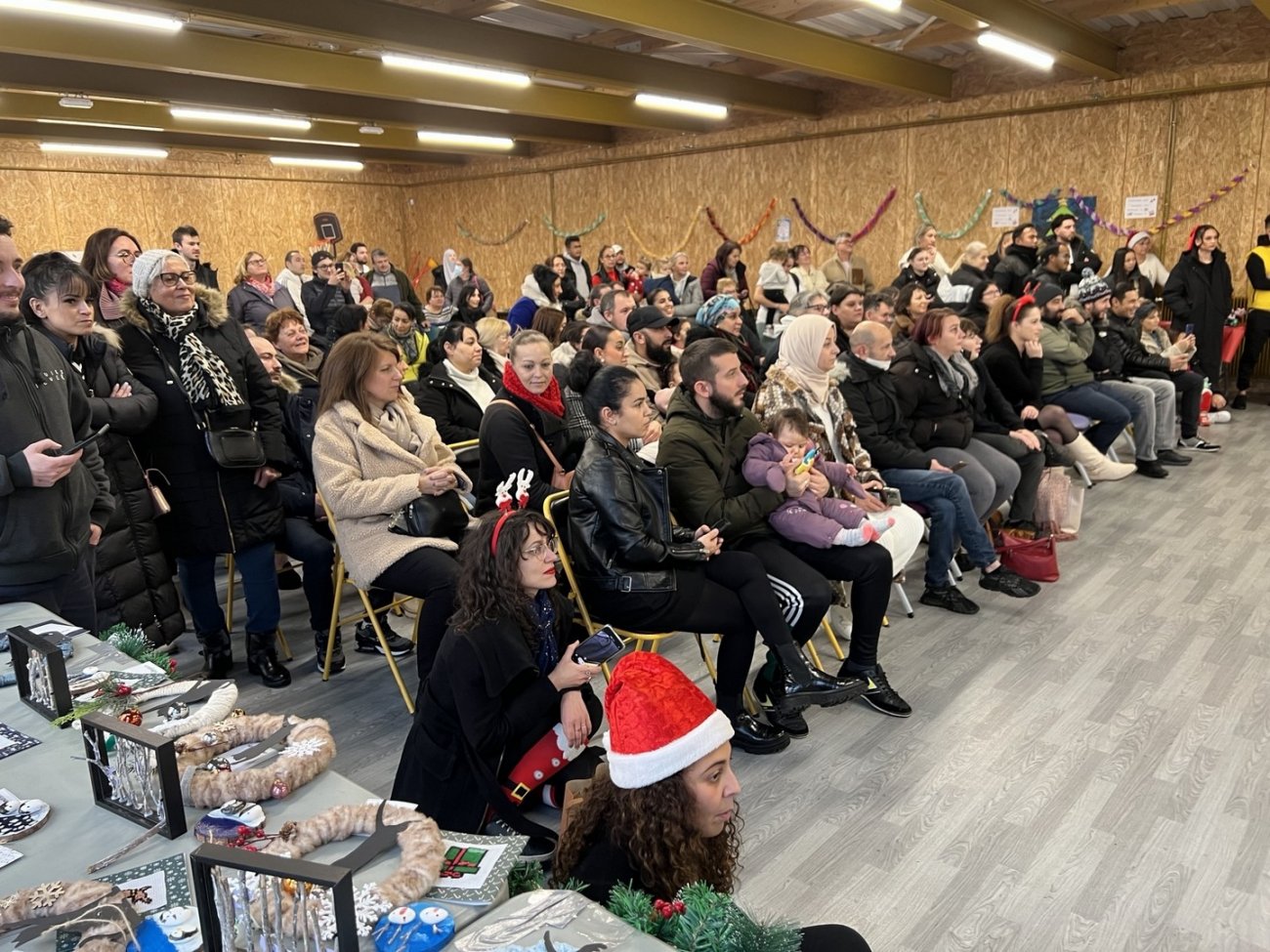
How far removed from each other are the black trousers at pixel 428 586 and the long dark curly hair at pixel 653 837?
1437 millimetres

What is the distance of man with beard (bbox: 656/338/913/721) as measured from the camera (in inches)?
121

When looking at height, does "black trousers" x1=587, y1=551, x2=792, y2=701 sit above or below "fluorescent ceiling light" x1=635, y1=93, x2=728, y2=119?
below

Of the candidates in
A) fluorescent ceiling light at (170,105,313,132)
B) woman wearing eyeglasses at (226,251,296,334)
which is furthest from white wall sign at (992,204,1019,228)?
fluorescent ceiling light at (170,105,313,132)

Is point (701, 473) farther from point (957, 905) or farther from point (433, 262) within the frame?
point (433, 262)

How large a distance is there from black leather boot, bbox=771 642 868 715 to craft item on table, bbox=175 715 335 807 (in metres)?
1.65

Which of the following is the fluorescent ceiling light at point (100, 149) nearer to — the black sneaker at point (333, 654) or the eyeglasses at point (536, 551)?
the black sneaker at point (333, 654)

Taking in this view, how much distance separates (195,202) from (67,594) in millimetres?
13714

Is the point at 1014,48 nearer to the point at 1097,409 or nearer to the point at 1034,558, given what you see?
the point at 1097,409

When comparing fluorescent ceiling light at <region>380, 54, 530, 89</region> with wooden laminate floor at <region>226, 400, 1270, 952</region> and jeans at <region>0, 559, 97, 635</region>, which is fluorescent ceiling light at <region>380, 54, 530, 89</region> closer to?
wooden laminate floor at <region>226, 400, 1270, 952</region>

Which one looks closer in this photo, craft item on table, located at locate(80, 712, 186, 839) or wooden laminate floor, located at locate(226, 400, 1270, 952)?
craft item on table, located at locate(80, 712, 186, 839)

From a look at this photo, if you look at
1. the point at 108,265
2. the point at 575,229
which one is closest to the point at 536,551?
the point at 108,265

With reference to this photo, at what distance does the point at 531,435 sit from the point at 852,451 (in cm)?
139

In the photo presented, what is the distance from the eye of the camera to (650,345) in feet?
16.0

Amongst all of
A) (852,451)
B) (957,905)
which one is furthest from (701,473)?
(957,905)
